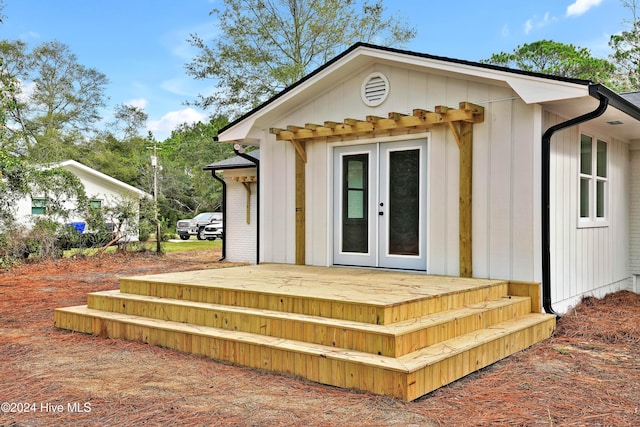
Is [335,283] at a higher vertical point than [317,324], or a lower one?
higher

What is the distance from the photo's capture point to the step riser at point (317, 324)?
3805mm

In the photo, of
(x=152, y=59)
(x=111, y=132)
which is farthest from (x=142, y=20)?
(x=111, y=132)

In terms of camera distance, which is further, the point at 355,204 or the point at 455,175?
the point at 355,204

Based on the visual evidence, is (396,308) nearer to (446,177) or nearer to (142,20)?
(446,177)

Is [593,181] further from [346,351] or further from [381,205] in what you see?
[346,351]

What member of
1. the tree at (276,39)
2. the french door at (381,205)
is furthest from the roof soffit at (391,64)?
the tree at (276,39)

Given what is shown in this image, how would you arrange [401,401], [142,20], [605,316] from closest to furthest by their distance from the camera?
[401,401] → [605,316] → [142,20]

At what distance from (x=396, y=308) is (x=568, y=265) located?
3059 millimetres

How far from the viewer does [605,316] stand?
606 centimetres

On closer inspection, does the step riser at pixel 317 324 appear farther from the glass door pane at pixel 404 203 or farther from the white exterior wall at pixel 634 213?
the white exterior wall at pixel 634 213

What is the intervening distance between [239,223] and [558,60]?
62.8ft

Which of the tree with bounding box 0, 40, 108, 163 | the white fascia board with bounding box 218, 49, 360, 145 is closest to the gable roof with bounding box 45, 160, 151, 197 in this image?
the tree with bounding box 0, 40, 108, 163

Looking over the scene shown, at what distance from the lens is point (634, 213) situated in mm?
8328

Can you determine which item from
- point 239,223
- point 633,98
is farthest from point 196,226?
point 633,98
